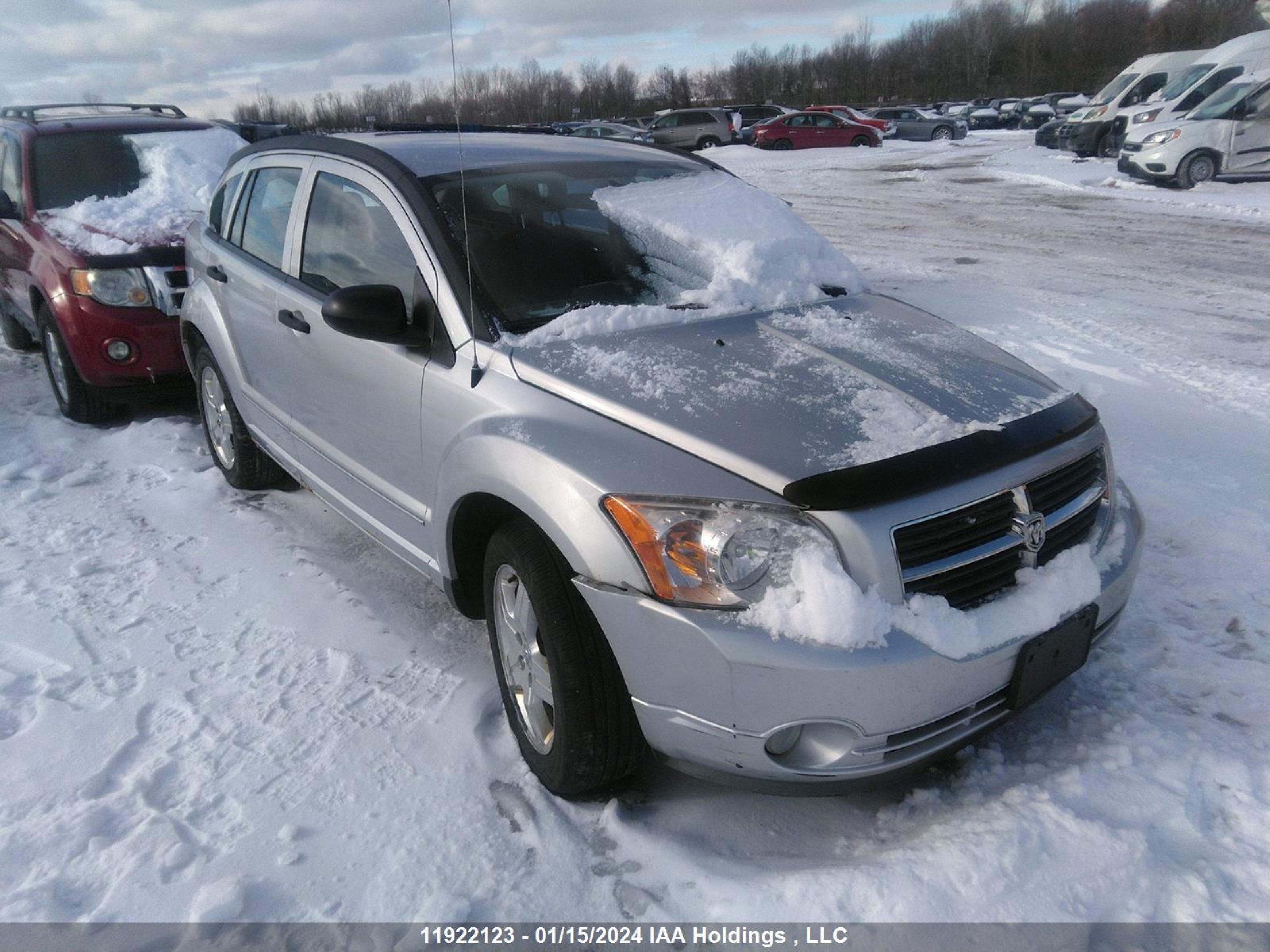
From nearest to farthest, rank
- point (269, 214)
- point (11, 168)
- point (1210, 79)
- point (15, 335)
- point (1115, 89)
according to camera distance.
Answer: point (269, 214)
point (11, 168)
point (15, 335)
point (1210, 79)
point (1115, 89)

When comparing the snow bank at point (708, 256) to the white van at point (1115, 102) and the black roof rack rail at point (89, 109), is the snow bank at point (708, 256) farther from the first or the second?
the white van at point (1115, 102)

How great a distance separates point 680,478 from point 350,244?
1890 mm

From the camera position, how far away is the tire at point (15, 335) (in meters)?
7.56

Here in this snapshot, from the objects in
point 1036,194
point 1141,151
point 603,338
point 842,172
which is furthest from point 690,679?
point 842,172

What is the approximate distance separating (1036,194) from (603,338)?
15.1m

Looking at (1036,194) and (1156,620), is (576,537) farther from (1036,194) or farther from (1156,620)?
(1036,194)

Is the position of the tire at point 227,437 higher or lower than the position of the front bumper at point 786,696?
lower

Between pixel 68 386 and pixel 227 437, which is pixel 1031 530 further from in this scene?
pixel 68 386

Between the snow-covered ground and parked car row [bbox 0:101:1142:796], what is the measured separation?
10.2 inches

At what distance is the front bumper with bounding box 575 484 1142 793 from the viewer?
2078 mm

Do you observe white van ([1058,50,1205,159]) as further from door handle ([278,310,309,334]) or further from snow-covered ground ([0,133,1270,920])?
door handle ([278,310,309,334])

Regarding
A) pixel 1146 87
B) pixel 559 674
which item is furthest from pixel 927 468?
pixel 1146 87

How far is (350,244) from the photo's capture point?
11.3ft

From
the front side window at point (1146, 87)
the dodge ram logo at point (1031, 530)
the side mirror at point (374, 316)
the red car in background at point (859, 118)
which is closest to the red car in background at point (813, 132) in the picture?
the red car in background at point (859, 118)
